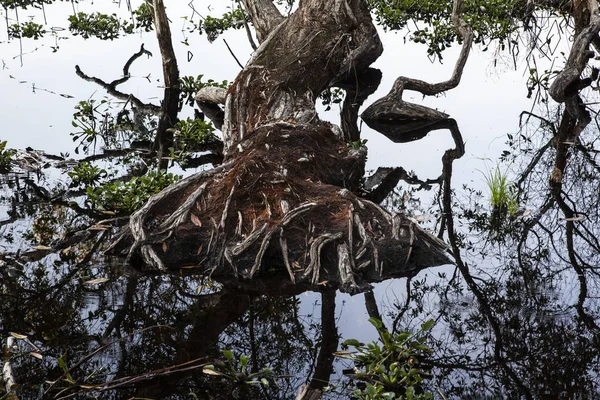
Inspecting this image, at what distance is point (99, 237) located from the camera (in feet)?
20.4

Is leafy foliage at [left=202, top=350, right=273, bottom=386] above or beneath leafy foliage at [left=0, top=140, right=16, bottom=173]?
beneath

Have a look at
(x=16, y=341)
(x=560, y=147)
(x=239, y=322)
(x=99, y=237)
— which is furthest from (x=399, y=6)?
(x=16, y=341)

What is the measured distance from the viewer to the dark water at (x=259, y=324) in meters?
4.04

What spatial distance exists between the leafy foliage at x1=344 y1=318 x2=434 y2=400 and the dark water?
12 cm

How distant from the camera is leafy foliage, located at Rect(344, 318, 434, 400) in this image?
3.72m

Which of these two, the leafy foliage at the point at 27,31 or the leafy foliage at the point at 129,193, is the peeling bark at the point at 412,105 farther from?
the leafy foliage at the point at 27,31

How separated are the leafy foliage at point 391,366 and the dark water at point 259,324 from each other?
0.38 ft

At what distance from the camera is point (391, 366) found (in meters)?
3.88

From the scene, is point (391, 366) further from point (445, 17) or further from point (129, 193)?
point (445, 17)

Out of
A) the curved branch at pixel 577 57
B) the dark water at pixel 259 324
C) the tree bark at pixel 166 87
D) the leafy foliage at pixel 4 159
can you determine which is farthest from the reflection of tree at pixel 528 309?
the leafy foliage at pixel 4 159

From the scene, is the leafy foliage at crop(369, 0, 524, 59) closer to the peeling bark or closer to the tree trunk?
the peeling bark

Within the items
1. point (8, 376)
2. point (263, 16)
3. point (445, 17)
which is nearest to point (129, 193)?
point (8, 376)

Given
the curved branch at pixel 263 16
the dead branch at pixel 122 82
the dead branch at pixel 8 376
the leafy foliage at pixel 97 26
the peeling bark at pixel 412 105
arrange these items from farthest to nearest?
the leafy foliage at pixel 97 26 < the dead branch at pixel 122 82 < the peeling bark at pixel 412 105 < the curved branch at pixel 263 16 < the dead branch at pixel 8 376

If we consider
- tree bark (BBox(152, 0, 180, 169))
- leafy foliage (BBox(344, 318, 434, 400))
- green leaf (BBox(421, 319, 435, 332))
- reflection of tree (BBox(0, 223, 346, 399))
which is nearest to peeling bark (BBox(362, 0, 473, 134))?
tree bark (BBox(152, 0, 180, 169))
